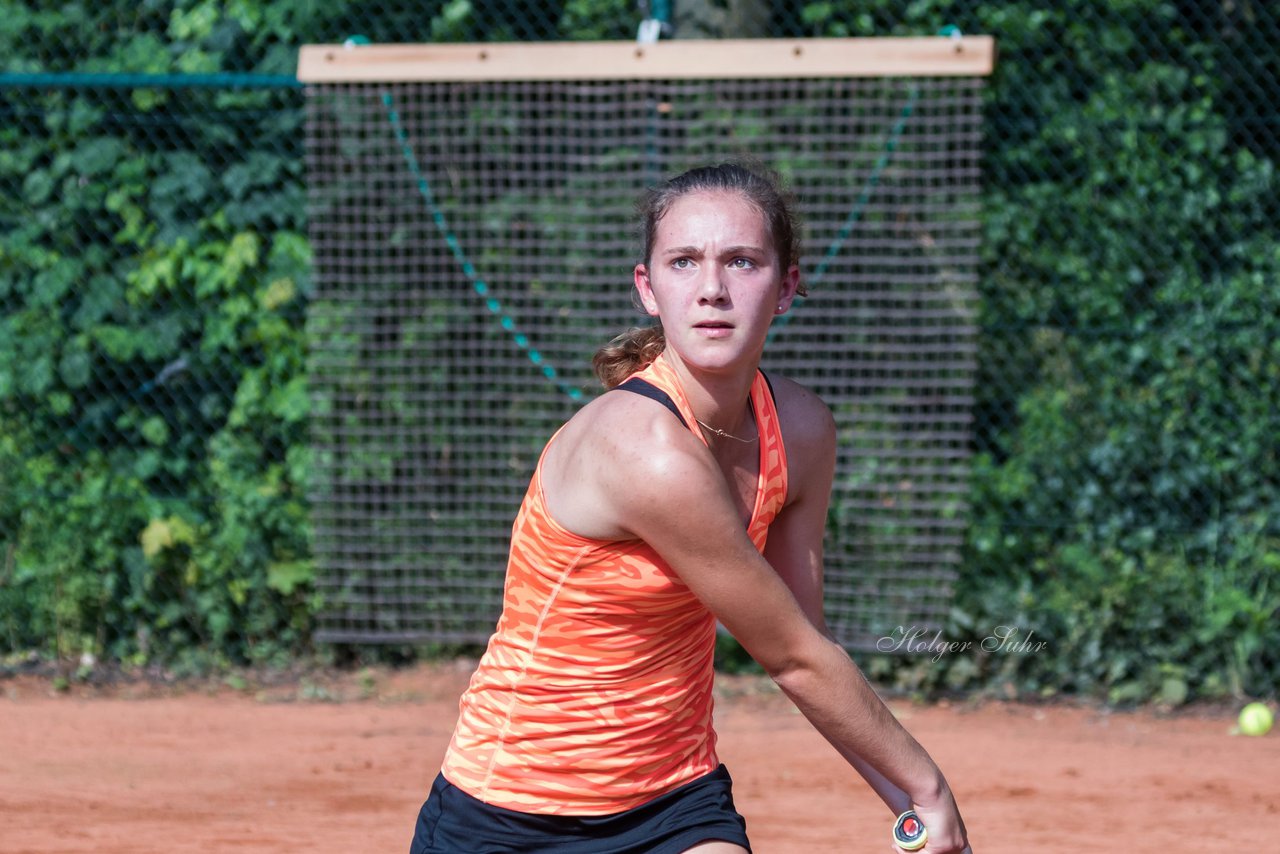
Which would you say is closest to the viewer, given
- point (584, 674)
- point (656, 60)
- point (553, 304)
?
point (584, 674)

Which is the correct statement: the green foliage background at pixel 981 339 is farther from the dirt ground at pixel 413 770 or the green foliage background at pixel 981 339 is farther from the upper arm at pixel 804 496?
the upper arm at pixel 804 496

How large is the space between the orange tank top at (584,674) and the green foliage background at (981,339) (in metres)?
4.11

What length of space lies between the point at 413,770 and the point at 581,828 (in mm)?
3098

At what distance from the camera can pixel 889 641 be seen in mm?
6293

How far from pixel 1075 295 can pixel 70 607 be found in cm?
483

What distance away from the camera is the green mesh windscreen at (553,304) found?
625 cm

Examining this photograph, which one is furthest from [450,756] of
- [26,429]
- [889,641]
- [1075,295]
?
[26,429]

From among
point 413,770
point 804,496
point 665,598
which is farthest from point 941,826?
point 413,770

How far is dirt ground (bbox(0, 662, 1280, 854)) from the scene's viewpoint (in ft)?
15.1

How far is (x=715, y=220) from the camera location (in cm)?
229

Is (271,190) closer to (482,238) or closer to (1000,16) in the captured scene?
(482,238)

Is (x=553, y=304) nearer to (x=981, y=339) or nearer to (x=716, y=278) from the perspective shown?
(x=981, y=339)

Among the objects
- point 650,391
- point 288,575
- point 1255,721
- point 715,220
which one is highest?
point 715,220

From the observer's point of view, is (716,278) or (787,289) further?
(787,289)
